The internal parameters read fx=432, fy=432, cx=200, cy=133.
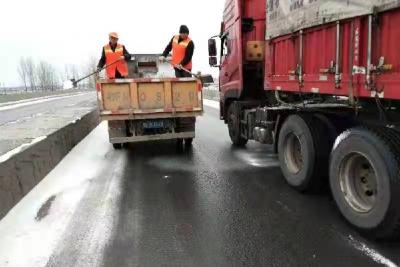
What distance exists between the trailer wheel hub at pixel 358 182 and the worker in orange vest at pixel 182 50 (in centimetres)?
589

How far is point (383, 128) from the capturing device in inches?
166

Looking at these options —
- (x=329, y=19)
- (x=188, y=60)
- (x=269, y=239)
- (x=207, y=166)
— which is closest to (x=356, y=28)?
(x=329, y=19)

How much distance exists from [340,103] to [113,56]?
6.24 m

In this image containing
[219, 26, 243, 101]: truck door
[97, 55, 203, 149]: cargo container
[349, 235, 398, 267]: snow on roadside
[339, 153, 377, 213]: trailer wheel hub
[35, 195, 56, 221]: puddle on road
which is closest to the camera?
[349, 235, 398, 267]: snow on roadside

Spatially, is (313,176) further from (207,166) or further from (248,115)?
(248,115)

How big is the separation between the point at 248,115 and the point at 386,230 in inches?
191

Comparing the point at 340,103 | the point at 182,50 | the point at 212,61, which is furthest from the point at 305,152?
the point at 212,61

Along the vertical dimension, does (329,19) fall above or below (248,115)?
above

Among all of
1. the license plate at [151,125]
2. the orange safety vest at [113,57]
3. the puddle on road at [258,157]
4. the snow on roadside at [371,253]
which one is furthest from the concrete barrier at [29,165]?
the snow on roadside at [371,253]

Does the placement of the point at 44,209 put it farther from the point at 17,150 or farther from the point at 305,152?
the point at 305,152

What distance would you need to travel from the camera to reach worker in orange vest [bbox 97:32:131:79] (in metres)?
9.84

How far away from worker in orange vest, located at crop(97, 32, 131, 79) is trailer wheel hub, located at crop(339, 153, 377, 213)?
6.54 m

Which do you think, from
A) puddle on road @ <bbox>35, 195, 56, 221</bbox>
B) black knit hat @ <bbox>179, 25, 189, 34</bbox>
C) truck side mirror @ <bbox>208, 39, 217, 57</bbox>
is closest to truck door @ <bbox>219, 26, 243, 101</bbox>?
truck side mirror @ <bbox>208, 39, 217, 57</bbox>

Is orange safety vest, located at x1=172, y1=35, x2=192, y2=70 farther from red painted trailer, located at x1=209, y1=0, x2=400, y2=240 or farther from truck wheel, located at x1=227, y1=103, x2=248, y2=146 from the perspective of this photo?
red painted trailer, located at x1=209, y1=0, x2=400, y2=240
